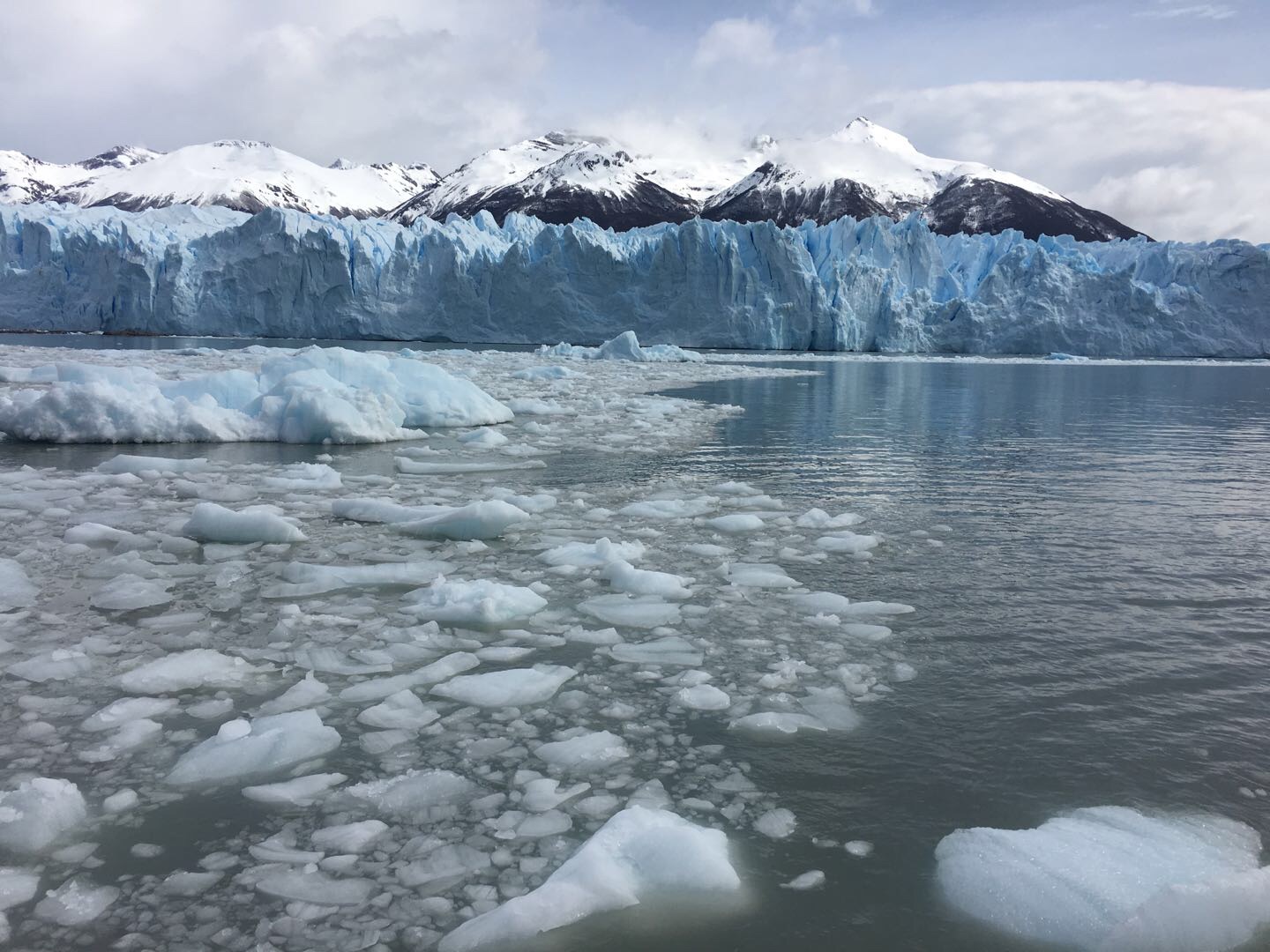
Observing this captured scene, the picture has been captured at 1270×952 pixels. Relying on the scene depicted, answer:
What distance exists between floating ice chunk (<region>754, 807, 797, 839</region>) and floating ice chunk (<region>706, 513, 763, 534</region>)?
9.50 feet

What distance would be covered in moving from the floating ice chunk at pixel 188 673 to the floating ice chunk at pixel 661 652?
46.4 inches

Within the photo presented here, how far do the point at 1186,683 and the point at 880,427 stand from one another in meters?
8.03

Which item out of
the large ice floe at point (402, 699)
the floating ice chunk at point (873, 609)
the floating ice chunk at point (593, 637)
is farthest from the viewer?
the floating ice chunk at point (873, 609)

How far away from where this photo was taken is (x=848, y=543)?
4.55 meters

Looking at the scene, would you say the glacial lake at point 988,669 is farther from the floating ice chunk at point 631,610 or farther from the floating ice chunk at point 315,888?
the floating ice chunk at point 631,610

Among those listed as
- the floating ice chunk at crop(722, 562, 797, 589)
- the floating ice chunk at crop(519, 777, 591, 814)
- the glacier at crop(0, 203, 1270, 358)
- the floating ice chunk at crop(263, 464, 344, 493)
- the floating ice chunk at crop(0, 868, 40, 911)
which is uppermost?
the glacier at crop(0, 203, 1270, 358)

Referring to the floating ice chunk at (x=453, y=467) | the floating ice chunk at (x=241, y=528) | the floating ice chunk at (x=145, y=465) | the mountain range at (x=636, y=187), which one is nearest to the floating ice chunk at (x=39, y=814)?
the floating ice chunk at (x=241, y=528)

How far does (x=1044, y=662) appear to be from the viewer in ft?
9.86

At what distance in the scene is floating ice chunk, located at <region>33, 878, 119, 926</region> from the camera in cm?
162

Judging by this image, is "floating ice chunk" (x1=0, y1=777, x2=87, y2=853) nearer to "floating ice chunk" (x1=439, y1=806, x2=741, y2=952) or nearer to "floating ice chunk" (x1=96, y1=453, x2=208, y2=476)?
"floating ice chunk" (x1=439, y1=806, x2=741, y2=952)

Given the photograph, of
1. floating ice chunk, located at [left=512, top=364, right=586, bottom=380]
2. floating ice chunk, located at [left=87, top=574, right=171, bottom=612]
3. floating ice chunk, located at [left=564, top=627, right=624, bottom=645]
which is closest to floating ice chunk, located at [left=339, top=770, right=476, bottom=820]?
floating ice chunk, located at [left=564, top=627, right=624, bottom=645]

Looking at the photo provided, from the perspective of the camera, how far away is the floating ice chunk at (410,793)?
2025 mm

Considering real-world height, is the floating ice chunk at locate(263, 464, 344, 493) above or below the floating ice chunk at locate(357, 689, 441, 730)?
above

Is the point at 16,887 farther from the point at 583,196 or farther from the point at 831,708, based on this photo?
the point at 583,196
